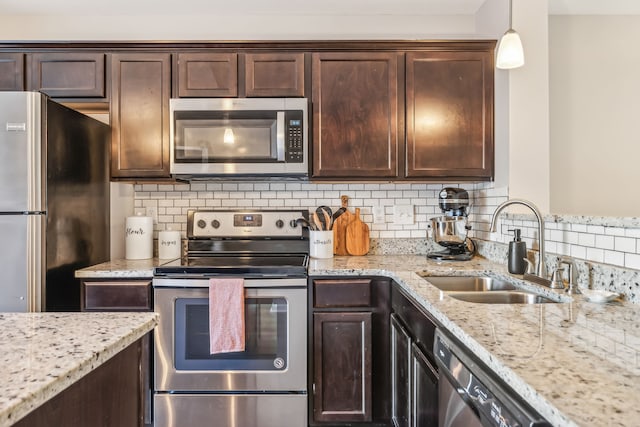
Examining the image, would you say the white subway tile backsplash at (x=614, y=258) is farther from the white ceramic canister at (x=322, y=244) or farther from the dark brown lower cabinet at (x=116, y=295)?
the dark brown lower cabinet at (x=116, y=295)

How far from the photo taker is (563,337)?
926mm

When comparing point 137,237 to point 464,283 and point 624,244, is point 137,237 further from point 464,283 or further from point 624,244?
point 624,244

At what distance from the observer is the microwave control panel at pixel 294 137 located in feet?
7.20

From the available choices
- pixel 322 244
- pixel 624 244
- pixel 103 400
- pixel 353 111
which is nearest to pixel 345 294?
pixel 322 244

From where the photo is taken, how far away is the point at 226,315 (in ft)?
6.29

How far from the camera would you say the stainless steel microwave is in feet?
7.20

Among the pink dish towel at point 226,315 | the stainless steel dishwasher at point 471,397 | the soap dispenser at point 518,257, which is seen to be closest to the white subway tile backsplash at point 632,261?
the soap dispenser at point 518,257

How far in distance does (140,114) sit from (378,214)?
162 cm

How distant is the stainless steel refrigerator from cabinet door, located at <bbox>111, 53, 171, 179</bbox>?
31 centimetres

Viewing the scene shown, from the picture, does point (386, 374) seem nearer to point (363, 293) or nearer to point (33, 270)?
point (363, 293)

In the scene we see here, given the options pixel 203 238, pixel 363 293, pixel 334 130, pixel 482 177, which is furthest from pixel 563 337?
pixel 203 238

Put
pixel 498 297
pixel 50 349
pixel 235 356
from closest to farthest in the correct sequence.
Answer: pixel 50 349, pixel 498 297, pixel 235 356

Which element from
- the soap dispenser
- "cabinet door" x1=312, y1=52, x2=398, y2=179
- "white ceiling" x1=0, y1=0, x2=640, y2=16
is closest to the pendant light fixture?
"cabinet door" x1=312, y1=52, x2=398, y2=179

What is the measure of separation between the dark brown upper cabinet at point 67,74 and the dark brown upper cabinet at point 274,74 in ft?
2.87
